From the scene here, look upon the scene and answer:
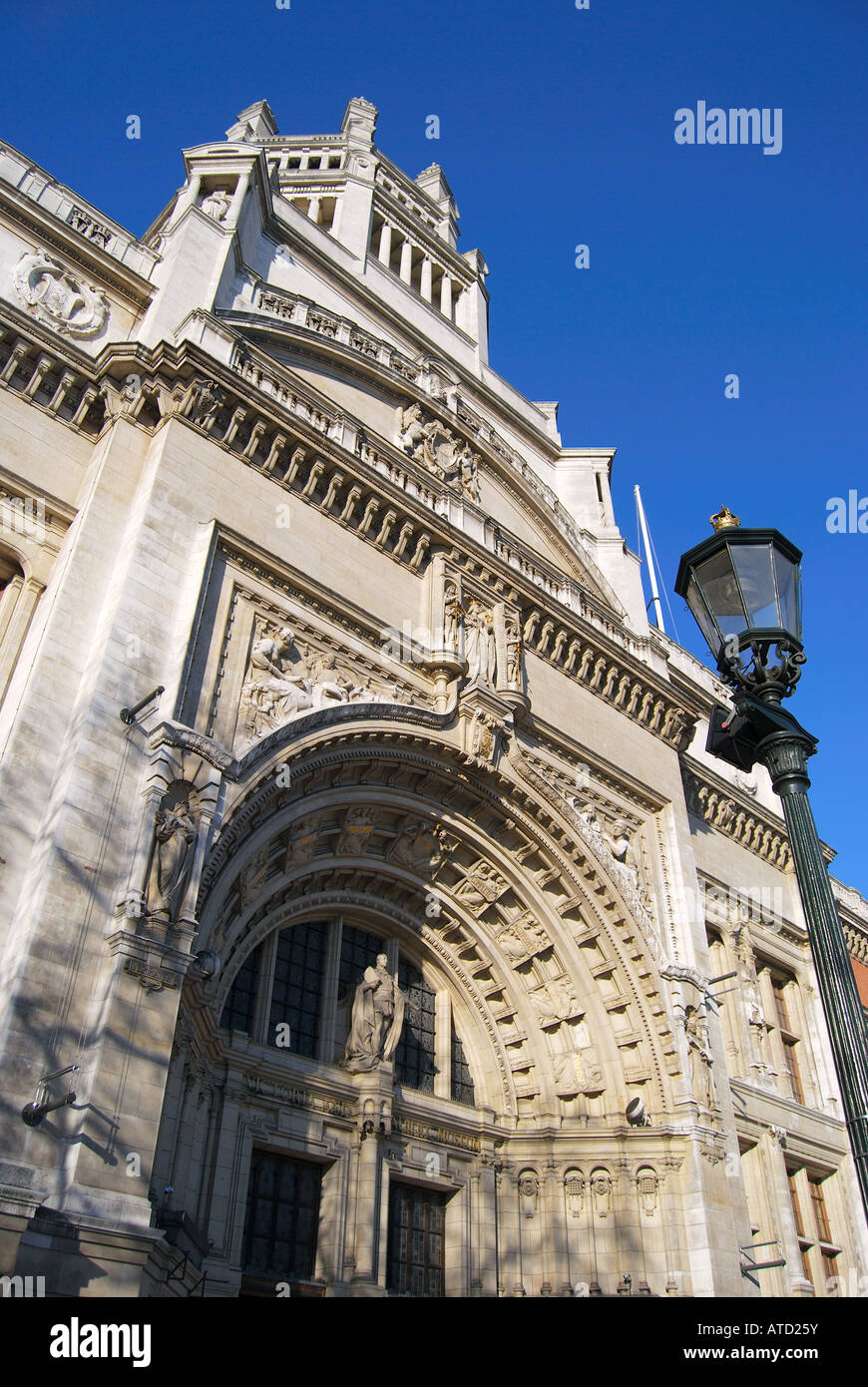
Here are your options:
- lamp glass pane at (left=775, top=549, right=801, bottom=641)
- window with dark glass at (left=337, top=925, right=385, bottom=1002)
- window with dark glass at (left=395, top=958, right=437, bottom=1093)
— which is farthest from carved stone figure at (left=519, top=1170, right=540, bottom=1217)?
lamp glass pane at (left=775, top=549, right=801, bottom=641)

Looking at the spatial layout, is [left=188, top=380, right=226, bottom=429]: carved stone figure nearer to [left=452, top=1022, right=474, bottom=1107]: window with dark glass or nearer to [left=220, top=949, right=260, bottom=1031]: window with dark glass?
[left=220, top=949, right=260, bottom=1031]: window with dark glass

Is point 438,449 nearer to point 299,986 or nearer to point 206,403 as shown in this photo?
point 206,403

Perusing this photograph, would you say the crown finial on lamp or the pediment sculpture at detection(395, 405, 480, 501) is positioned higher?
the pediment sculpture at detection(395, 405, 480, 501)

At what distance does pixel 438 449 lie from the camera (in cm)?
2475

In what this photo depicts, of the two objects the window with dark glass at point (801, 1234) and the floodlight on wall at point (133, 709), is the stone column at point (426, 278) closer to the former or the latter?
the floodlight on wall at point (133, 709)

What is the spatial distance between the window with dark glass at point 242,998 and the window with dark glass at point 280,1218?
192 cm

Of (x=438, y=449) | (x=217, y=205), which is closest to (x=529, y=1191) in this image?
(x=438, y=449)

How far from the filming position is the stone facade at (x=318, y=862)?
39.1ft

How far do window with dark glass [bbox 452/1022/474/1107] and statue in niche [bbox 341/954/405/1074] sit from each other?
5.92 feet

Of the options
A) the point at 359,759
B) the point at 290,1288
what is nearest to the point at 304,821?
the point at 359,759

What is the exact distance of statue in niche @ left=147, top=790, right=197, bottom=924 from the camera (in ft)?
39.3
